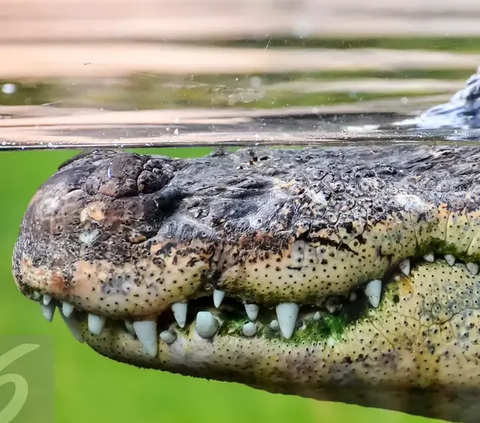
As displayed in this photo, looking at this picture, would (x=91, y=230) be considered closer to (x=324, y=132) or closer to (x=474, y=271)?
(x=474, y=271)

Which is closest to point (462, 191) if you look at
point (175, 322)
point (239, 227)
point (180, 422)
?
point (239, 227)

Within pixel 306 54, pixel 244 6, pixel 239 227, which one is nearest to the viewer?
pixel 239 227

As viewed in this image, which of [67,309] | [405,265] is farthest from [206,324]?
[405,265]

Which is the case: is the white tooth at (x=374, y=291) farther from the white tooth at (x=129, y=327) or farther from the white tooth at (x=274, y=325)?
the white tooth at (x=129, y=327)

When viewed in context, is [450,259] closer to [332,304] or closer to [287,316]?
[332,304]

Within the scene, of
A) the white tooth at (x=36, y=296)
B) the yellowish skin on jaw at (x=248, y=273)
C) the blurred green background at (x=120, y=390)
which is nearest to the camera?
the yellowish skin on jaw at (x=248, y=273)

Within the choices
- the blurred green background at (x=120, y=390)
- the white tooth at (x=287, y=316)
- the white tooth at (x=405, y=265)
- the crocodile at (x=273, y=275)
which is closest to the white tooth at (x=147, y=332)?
the crocodile at (x=273, y=275)
